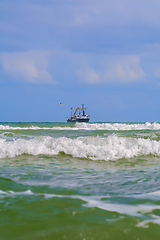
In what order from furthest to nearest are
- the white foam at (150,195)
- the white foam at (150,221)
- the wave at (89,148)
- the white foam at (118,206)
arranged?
the wave at (89,148) < the white foam at (150,195) < the white foam at (118,206) < the white foam at (150,221)

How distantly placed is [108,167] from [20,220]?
3870 mm

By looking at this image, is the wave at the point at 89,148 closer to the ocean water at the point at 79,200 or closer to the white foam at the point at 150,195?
the ocean water at the point at 79,200

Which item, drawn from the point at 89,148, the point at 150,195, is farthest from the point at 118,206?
the point at 89,148

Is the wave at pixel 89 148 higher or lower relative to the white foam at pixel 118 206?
higher

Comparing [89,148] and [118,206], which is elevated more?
[89,148]

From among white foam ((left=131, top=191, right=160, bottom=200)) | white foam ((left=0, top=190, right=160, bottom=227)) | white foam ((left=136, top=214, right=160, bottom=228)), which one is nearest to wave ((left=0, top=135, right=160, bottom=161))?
white foam ((left=131, top=191, right=160, bottom=200))

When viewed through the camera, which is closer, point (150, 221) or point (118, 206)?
point (150, 221)

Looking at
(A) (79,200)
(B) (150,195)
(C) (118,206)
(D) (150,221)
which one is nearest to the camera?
(D) (150,221)

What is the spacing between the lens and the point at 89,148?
8492 millimetres

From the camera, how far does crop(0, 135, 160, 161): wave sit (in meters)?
8.16

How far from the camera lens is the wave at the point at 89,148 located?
8.16 m

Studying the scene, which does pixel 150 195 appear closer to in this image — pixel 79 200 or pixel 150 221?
pixel 150 221

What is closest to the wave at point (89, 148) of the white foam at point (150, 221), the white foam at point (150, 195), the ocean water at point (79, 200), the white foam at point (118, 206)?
the ocean water at point (79, 200)

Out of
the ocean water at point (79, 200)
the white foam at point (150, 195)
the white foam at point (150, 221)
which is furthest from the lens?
the white foam at point (150, 195)
